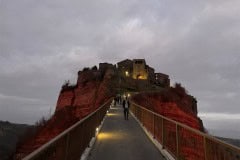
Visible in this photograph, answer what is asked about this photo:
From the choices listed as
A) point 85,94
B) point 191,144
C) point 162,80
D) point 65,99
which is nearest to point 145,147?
point 191,144

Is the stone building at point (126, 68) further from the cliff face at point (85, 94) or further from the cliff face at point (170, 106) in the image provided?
the cliff face at point (170, 106)

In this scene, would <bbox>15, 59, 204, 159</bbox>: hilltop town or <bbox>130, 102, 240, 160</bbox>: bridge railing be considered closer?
<bbox>130, 102, 240, 160</bbox>: bridge railing

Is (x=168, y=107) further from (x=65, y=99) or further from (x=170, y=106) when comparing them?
(x=65, y=99)

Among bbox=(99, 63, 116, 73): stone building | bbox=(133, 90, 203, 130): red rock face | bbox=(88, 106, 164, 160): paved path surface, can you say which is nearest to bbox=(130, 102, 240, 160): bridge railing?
bbox=(88, 106, 164, 160): paved path surface

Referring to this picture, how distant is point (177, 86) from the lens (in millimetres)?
79812

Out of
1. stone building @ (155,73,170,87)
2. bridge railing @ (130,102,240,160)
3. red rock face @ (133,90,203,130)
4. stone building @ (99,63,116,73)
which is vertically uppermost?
stone building @ (99,63,116,73)

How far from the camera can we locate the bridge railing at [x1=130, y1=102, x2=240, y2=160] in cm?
572

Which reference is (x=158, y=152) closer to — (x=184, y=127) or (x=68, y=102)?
(x=184, y=127)

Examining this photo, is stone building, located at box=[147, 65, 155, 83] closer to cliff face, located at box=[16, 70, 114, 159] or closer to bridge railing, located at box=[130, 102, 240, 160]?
cliff face, located at box=[16, 70, 114, 159]

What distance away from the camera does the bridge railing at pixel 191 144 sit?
5723 millimetres

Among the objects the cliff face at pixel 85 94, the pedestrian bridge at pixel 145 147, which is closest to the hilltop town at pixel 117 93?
the cliff face at pixel 85 94

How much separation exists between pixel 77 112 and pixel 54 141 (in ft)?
202

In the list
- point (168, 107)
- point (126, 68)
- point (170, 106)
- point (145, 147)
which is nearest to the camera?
point (145, 147)

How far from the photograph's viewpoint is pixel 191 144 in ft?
28.2
